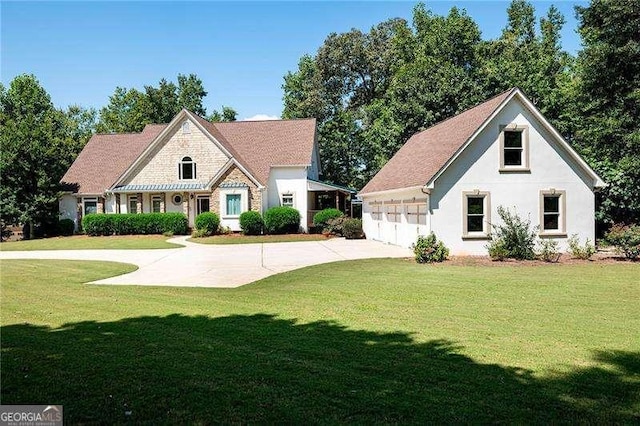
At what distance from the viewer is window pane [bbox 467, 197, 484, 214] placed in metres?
19.9

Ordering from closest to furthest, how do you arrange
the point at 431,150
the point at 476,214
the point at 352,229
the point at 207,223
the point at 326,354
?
the point at 326,354, the point at 476,214, the point at 431,150, the point at 352,229, the point at 207,223

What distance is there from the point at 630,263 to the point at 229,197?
24.8m

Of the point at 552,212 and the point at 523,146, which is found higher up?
the point at 523,146

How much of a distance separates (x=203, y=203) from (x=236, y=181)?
12.2 feet

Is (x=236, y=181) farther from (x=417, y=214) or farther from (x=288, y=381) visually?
(x=288, y=381)

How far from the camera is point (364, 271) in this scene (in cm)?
1491

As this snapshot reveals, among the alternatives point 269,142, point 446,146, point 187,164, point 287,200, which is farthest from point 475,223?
point 187,164

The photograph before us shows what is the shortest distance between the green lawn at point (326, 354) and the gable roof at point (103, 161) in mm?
28540

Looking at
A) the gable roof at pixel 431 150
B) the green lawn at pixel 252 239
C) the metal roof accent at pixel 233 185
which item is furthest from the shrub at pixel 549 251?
the metal roof accent at pixel 233 185

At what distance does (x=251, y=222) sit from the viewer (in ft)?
105

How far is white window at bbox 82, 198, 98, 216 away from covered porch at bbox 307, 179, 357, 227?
16.9 metres

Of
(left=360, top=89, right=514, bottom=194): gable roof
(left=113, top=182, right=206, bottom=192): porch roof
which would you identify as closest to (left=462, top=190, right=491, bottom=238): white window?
(left=360, top=89, right=514, bottom=194): gable roof

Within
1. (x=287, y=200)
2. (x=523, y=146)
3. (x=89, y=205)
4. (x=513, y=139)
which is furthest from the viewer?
(x=89, y=205)

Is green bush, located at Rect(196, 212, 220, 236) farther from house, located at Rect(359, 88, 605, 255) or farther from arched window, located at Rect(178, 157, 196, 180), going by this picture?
house, located at Rect(359, 88, 605, 255)
